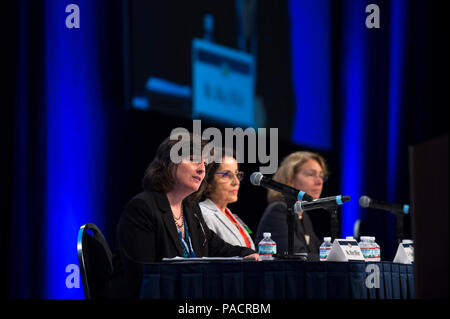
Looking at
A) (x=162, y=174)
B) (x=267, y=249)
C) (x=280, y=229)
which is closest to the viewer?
(x=267, y=249)

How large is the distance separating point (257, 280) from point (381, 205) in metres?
1.30

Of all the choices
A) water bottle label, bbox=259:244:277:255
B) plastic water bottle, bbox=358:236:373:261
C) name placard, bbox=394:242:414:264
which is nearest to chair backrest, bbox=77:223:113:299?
water bottle label, bbox=259:244:277:255

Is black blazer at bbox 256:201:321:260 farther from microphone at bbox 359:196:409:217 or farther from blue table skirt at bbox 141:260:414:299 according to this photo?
blue table skirt at bbox 141:260:414:299

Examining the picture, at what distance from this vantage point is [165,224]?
2.76 metres

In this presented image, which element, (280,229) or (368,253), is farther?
(280,229)

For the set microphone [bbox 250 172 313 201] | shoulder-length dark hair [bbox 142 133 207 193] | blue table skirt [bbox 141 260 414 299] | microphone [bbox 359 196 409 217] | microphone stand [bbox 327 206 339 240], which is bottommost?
blue table skirt [bbox 141 260 414 299]

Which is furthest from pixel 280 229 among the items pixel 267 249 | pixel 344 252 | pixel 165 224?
pixel 344 252

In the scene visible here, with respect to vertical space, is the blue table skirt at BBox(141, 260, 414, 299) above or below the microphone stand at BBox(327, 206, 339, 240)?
below

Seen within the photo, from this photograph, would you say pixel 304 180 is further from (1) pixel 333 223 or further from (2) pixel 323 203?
(2) pixel 323 203

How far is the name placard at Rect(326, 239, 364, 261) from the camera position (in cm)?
248

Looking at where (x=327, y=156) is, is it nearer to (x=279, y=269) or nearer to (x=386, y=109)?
(x=386, y=109)

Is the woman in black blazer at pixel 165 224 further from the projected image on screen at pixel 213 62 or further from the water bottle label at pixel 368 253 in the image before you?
the projected image on screen at pixel 213 62

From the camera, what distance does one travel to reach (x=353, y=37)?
19.5 ft

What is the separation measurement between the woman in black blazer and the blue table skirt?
20 cm
